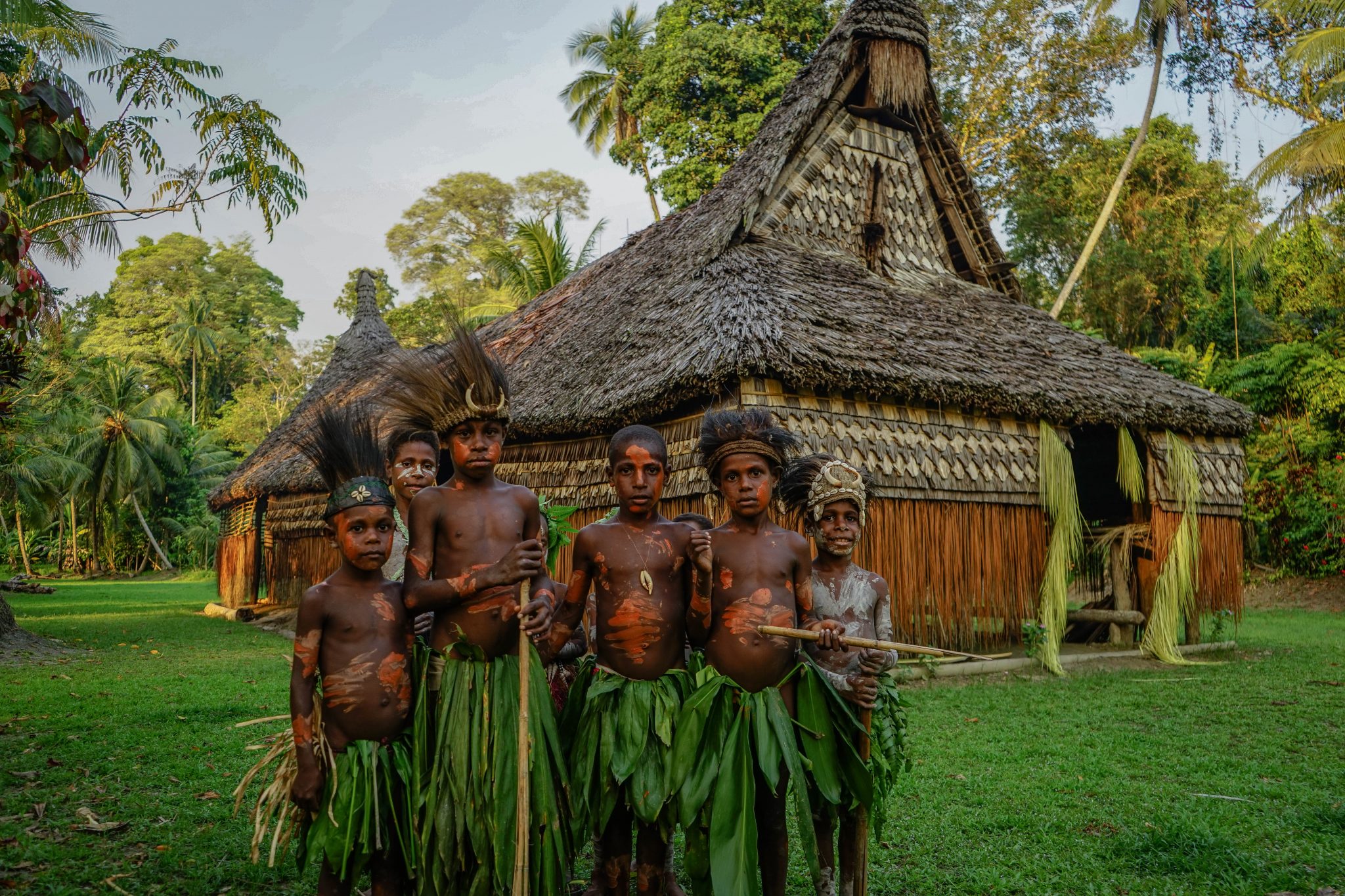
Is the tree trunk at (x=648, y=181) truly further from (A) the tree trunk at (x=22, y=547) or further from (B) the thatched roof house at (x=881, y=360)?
(A) the tree trunk at (x=22, y=547)

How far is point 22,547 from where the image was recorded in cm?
3359

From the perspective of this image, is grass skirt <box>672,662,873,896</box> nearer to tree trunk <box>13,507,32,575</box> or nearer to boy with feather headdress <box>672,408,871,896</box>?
boy with feather headdress <box>672,408,871,896</box>

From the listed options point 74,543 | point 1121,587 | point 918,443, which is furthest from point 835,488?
point 74,543

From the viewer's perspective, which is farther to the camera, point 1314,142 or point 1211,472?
point 1314,142

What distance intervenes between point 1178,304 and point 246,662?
19726mm

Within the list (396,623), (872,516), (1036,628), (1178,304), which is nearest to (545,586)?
(396,623)

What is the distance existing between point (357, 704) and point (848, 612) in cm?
161

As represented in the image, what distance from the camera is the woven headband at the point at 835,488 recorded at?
3.28m

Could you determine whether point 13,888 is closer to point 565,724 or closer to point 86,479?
point 565,724

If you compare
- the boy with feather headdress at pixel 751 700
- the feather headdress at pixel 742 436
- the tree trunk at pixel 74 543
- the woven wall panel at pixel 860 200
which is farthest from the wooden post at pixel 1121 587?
the tree trunk at pixel 74 543

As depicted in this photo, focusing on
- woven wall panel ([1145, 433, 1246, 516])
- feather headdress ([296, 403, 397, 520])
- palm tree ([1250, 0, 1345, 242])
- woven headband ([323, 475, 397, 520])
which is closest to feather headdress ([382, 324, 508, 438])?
feather headdress ([296, 403, 397, 520])

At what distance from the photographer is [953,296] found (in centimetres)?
1028

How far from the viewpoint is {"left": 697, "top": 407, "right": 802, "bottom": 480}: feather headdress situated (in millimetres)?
3076

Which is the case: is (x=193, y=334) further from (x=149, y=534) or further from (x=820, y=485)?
(x=820, y=485)
